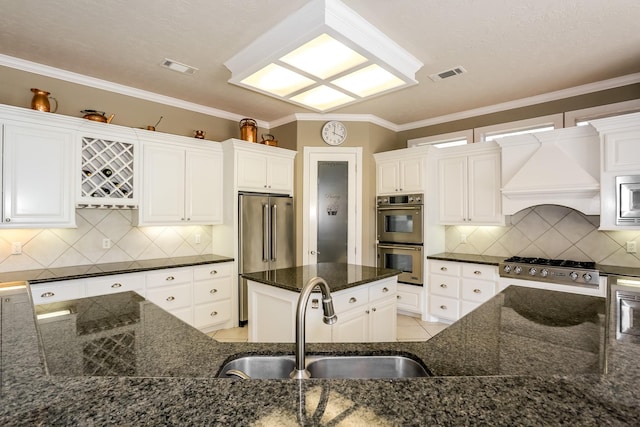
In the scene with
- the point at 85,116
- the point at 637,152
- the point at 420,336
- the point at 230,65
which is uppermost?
the point at 230,65

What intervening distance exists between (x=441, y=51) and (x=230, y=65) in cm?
195

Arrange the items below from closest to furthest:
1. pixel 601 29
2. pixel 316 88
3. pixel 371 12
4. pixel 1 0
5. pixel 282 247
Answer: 1. pixel 1 0
2. pixel 371 12
3. pixel 601 29
4. pixel 316 88
5. pixel 282 247

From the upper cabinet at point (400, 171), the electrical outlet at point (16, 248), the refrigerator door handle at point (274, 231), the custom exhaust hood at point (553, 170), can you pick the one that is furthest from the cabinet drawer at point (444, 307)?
the electrical outlet at point (16, 248)

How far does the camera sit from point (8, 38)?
261 cm

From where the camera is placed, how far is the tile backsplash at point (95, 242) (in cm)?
300

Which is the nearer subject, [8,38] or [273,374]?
[273,374]

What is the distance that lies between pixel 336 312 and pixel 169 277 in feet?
6.92

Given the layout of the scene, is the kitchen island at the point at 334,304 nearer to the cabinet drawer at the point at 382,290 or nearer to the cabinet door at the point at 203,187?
the cabinet drawer at the point at 382,290

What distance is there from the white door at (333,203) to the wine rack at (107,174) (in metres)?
2.15

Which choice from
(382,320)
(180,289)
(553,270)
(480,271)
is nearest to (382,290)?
(382,320)

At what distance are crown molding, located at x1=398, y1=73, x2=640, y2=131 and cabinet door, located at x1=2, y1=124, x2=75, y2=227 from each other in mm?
4383

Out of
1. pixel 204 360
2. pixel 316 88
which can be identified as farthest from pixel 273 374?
pixel 316 88

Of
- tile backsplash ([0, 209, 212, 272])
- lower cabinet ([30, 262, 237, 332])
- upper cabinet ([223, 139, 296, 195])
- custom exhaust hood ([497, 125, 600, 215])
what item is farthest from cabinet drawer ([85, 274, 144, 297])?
custom exhaust hood ([497, 125, 600, 215])

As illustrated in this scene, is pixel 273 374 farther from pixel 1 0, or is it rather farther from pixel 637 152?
pixel 637 152
